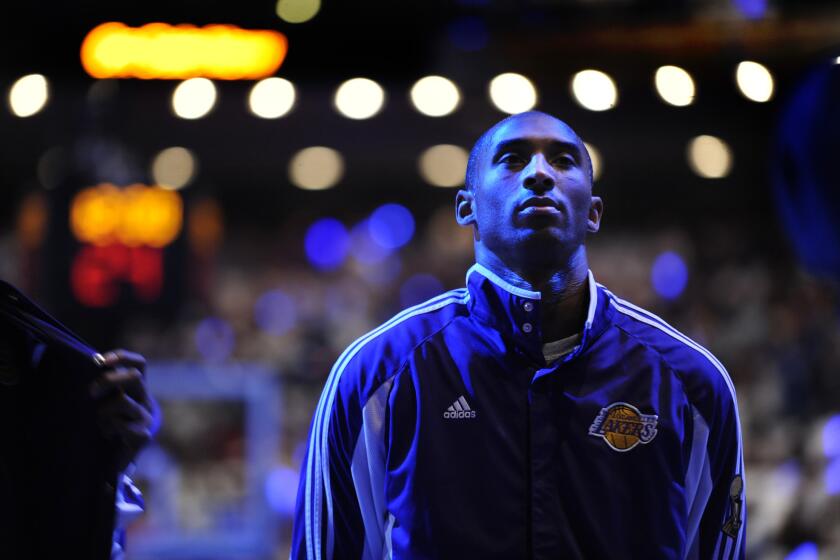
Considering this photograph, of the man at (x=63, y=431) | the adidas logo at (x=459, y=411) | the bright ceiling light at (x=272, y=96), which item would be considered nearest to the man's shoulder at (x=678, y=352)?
the adidas logo at (x=459, y=411)

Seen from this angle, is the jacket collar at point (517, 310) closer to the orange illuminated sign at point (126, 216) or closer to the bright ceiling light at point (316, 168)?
the orange illuminated sign at point (126, 216)

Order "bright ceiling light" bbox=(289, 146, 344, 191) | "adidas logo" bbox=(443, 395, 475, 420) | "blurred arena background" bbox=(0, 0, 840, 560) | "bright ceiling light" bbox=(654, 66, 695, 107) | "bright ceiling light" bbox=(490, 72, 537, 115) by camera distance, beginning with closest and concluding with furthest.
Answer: "adidas logo" bbox=(443, 395, 475, 420)
"bright ceiling light" bbox=(654, 66, 695, 107)
"blurred arena background" bbox=(0, 0, 840, 560)
"bright ceiling light" bbox=(490, 72, 537, 115)
"bright ceiling light" bbox=(289, 146, 344, 191)

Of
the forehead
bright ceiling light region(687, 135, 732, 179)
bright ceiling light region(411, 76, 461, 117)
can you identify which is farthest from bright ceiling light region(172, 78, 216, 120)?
the forehead

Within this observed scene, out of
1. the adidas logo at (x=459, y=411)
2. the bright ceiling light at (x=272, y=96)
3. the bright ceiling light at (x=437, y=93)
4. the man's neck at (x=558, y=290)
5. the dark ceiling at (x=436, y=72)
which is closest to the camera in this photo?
the adidas logo at (x=459, y=411)

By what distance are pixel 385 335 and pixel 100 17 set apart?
10.9 meters

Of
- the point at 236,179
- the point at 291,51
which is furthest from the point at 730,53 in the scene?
the point at 236,179

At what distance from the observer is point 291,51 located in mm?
12977

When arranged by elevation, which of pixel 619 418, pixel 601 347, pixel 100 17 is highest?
pixel 100 17

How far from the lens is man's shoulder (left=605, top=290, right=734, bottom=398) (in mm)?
2311

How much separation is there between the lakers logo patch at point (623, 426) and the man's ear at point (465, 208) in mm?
545

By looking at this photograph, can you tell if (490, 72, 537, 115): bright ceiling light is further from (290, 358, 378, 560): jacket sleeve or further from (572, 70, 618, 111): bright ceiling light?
(290, 358, 378, 560): jacket sleeve

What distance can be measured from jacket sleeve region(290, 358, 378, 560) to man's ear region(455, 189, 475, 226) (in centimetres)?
44

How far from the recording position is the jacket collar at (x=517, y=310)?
7.51 feet

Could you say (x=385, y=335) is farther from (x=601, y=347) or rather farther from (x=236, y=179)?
(x=236, y=179)
